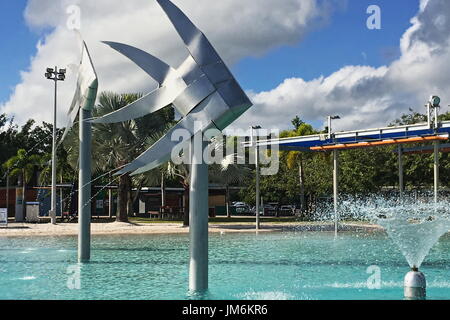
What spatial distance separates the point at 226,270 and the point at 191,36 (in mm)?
6186

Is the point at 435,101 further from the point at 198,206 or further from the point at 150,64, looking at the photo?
the point at 198,206

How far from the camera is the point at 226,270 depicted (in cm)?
1382

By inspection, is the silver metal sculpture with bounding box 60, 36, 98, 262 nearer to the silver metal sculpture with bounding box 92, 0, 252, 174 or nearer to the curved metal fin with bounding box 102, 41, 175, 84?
the curved metal fin with bounding box 102, 41, 175, 84

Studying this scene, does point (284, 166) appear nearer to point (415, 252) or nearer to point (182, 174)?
point (182, 174)

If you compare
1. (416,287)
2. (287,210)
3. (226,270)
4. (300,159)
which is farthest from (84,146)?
(287,210)

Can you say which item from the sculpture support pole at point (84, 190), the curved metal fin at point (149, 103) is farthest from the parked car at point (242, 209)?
the curved metal fin at point (149, 103)

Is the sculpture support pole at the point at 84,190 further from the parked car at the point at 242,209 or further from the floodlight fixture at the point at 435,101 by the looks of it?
the parked car at the point at 242,209

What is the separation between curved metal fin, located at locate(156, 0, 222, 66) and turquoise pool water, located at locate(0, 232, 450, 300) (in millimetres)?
4008

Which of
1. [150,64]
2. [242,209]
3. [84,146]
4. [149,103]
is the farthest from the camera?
[242,209]

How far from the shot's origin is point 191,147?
991cm

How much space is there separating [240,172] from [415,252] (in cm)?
2543

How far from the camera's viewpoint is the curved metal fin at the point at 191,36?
→ 9.77 metres

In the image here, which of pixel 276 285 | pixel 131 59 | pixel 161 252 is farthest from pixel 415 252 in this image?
pixel 161 252

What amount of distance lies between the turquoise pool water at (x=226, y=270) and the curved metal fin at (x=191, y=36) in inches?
158
